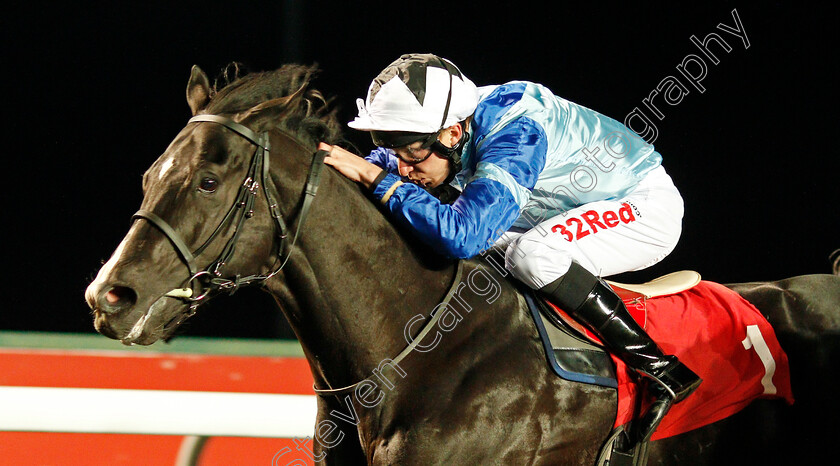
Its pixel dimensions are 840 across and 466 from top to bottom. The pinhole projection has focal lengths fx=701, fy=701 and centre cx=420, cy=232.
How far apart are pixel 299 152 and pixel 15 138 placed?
3.62 metres

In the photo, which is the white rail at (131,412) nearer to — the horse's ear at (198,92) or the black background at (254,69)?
the horse's ear at (198,92)

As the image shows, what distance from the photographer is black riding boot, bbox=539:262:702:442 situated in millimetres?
1906

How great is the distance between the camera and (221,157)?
1609 millimetres

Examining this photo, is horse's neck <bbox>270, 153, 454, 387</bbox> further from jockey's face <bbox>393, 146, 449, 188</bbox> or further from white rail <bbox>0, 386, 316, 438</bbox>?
white rail <bbox>0, 386, 316, 438</bbox>

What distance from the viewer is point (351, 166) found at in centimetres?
183

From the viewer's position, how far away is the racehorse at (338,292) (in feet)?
5.08

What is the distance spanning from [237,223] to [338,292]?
31cm

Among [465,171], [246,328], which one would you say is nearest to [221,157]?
[465,171]

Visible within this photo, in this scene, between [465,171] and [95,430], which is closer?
[465,171]

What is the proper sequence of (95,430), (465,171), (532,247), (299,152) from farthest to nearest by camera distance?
(95,430), (465,171), (532,247), (299,152)

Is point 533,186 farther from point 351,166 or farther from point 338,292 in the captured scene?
point 338,292

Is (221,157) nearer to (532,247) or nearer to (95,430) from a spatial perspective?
(532,247)

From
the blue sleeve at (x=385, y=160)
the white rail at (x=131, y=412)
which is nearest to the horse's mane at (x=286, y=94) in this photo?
the blue sleeve at (x=385, y=160)

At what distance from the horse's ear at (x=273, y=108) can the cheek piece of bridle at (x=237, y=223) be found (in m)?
0.04
